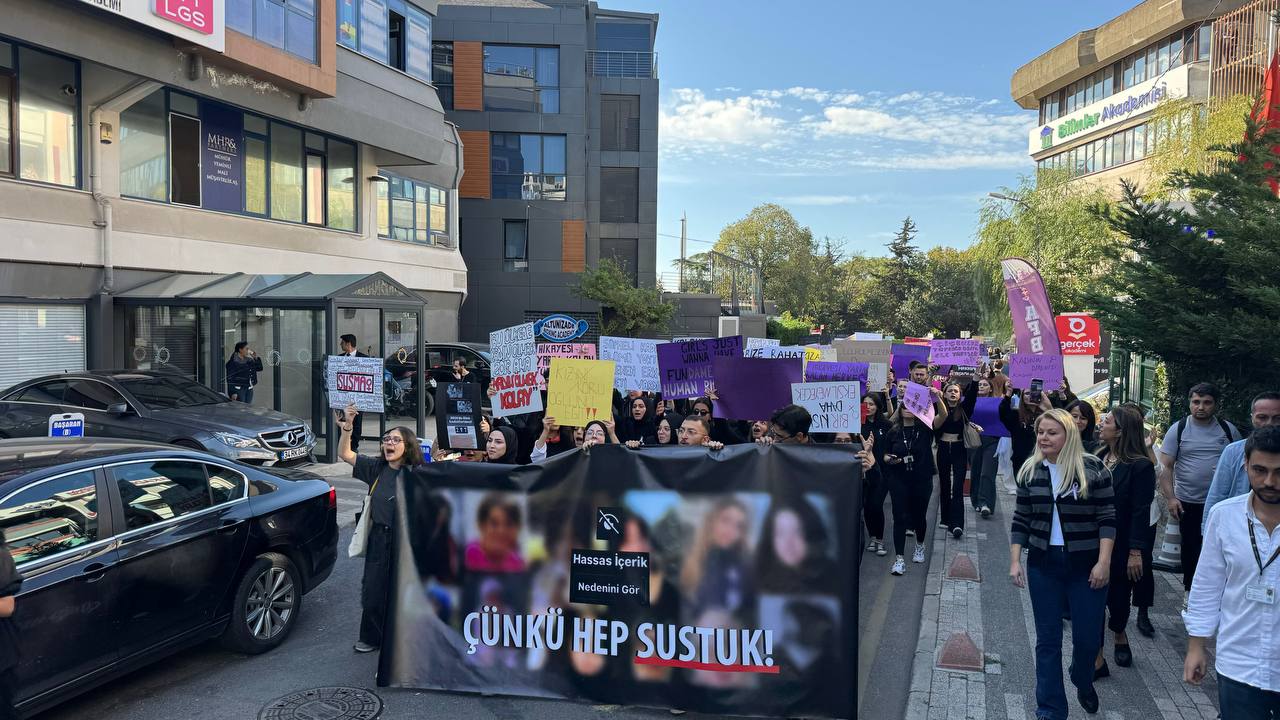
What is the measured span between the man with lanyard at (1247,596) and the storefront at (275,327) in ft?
42.9

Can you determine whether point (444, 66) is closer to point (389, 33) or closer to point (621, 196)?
point (621, 196)

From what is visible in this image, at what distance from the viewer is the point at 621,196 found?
43.3 m

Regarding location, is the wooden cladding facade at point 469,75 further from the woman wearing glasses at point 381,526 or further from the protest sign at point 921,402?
the woman wearing glasses at point 381,526

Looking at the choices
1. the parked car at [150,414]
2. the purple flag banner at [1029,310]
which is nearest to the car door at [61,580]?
the parked car at [150,414]

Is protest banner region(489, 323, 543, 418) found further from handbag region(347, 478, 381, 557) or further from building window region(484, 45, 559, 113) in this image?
building window region(484, 45, 559, 113)

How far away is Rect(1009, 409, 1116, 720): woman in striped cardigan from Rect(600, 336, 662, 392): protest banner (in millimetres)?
6270

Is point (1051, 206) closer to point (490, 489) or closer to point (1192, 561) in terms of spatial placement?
point (1192, 561)

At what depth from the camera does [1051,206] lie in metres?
36.7

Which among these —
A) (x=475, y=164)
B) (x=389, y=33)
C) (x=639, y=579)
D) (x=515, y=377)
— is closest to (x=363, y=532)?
(x=639, y=579)

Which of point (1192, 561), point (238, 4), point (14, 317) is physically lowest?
point (1192, 561)

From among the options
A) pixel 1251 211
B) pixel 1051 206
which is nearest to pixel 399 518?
pixel 1251 211

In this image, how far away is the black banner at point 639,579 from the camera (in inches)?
198

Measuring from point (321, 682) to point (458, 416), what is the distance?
3.00m

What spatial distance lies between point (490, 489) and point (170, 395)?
8921mm
